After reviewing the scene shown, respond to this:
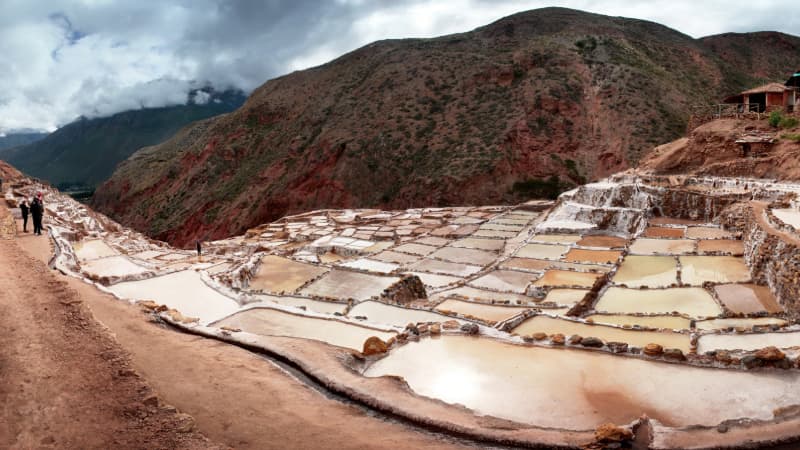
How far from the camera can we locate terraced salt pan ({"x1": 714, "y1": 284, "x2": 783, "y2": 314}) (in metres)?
8.80

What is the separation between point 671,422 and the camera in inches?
150

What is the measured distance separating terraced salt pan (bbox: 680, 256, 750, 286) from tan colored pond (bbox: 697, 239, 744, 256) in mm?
397

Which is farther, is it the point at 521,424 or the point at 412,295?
the point at 412,295

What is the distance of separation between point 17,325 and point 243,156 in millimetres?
42027

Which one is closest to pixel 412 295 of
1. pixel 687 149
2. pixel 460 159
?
pixel 687 149

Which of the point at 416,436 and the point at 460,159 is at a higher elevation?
the point at 460,159

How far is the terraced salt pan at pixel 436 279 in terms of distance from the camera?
12805 millimetres

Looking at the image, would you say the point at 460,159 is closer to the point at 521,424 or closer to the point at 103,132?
the point at 521,424

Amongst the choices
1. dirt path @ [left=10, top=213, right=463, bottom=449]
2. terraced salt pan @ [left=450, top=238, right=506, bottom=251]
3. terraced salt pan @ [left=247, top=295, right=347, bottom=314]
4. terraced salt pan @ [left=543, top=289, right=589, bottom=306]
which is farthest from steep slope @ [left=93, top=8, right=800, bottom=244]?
dirt path @ [left=10, top=213, right=463, bottom=449]

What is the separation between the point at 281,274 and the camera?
12.5m

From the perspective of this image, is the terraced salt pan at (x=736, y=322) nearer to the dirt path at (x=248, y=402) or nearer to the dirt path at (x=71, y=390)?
the dirt path at (x=248, y=402)

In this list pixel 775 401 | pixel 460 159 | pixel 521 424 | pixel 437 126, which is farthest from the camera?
pixel 437 126

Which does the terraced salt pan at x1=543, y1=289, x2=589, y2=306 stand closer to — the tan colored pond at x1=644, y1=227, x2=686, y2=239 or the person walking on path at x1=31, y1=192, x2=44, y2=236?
the tan colored pond at x1=644, y1=227, x2=686, y2=239

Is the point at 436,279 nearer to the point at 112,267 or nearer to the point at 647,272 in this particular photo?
the point at 647,272
